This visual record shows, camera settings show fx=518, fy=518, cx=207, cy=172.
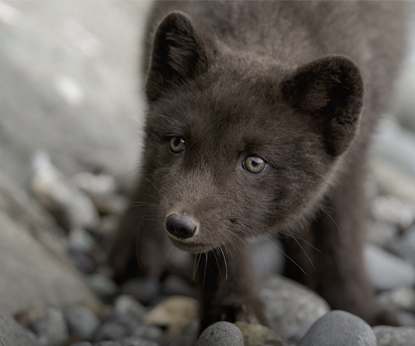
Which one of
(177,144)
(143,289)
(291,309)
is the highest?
(177,144)

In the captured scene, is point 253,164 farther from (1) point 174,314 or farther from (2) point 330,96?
(1) point 174,314

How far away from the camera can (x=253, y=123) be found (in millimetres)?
3305

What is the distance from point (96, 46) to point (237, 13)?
5660 mm

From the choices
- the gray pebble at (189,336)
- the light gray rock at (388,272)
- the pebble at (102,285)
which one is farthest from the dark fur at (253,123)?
the pebble at (102,285)

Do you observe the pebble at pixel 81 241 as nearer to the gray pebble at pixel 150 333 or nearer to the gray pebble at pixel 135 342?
the gray pebble at pixel 150 333

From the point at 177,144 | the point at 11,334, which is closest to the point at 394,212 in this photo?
the point at 177,144

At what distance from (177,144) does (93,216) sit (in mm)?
3323

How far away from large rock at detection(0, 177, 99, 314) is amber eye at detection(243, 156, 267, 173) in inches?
78.1

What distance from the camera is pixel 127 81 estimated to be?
937cm

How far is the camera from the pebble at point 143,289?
17.0 feet

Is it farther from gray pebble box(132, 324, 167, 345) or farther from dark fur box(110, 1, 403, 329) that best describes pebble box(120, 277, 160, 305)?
dark fur box(110, 1, 403, 329)

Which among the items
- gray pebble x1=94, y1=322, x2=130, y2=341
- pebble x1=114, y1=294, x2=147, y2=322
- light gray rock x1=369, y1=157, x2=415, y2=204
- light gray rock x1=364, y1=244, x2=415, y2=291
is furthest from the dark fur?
light gray rock x1=369, y1=157, x2=415, y2=204

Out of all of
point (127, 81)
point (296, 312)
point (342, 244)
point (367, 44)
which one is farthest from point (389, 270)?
point (127, 81)

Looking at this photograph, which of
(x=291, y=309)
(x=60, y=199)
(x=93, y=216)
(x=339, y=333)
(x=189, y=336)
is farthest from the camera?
(x=93, y=216)
